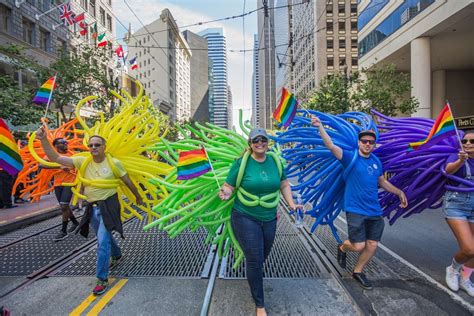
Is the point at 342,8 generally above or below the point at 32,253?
above

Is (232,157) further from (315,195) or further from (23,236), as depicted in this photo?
(23,236)

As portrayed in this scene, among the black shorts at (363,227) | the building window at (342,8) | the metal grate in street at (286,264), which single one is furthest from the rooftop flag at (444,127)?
the building window at (342,8)

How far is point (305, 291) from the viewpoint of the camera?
3.63 meters

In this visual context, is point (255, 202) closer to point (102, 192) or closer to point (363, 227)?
point (363, 227)

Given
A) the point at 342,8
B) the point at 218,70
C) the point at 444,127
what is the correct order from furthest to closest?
the point at 218,70, the point at 342,8, the point at 444,127

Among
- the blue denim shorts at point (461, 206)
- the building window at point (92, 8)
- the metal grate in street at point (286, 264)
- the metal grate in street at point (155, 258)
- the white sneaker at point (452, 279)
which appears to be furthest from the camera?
the building window at point (92, 8)

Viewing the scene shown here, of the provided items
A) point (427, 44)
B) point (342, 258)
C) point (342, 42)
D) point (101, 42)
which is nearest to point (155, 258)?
point (342, 258)

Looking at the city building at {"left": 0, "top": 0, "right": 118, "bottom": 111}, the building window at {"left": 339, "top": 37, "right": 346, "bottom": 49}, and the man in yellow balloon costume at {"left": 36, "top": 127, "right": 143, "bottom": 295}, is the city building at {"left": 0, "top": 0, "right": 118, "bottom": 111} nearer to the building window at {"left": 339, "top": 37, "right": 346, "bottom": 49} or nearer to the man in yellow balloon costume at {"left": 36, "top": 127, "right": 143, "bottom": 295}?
the man in yellow balloon costume at {"left": 36, "top": 127, "right": 143, "bottom": 295}

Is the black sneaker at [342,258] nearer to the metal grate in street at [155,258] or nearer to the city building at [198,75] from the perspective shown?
the metal grate in street at [155,258]

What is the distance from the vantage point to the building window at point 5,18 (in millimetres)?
17516

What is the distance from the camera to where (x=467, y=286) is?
3.54 metres

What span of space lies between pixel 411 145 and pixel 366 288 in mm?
1742

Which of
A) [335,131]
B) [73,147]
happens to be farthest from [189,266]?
[73,147]

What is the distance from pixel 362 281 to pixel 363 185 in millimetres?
1156
